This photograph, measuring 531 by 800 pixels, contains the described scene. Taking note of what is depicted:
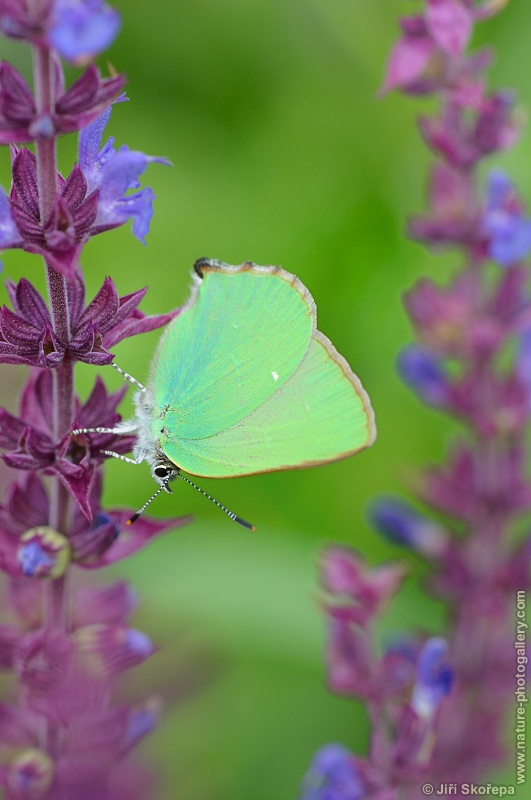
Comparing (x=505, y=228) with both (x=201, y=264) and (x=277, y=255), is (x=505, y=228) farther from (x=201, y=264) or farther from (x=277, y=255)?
(x=277, y=255)

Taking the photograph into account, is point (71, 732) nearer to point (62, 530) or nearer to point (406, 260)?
point (62, 530)

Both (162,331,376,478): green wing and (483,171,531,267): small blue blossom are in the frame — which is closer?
(162,331,376,478): green wing

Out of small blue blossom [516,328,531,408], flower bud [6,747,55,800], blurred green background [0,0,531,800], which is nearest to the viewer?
flower bud [6,747,55,800]

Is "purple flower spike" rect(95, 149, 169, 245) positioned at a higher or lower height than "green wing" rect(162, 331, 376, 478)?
higher

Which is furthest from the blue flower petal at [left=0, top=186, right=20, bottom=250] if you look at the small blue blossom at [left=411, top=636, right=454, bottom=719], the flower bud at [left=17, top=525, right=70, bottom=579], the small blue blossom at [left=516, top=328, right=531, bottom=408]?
the small blue blossom at [left=516, top=328, right=531, bottom=408]

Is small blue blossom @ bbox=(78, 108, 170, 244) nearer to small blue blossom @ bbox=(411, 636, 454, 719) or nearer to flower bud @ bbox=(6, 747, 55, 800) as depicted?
flower bud @ bbox=(6, 747, 55, 800)

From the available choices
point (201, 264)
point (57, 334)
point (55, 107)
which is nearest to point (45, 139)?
point (55, 107)

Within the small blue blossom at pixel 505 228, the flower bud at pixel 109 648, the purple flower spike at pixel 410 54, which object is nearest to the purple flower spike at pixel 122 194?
the flower bud at pixel 109 648

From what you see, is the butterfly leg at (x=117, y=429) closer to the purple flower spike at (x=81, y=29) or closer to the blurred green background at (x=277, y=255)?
the purple flower spike at (x=81, y=29)
